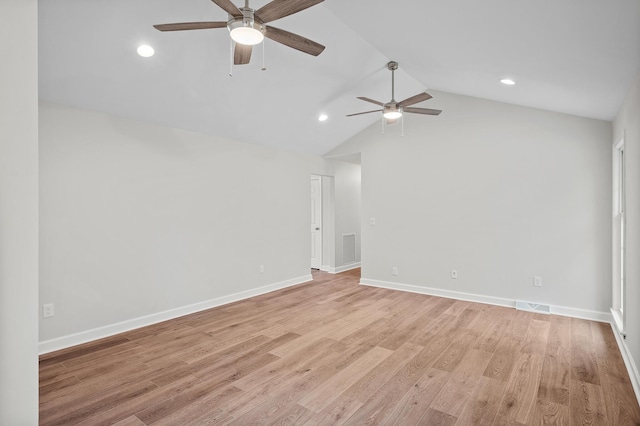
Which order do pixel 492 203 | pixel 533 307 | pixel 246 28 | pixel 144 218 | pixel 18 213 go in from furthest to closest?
pixel 492 203
pixel 533 307
pixel 144 218
pixel 246 28
pixel 18 213

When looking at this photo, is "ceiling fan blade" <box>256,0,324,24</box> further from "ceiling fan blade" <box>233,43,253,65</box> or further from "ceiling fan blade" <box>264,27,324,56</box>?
"ceiling fan blade" <box>233,43,253,65</box>

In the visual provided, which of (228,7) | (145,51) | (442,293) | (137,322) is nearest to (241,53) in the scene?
(228,7)

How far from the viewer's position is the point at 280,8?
6.48 feet

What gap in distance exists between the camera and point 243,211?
16.8ft

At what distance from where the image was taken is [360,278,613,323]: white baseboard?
417 centimetres

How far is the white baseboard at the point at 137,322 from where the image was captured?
10.8ft

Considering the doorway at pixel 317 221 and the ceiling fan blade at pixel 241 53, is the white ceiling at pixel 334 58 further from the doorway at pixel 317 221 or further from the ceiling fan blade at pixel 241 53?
the doorway at pixel 317 221

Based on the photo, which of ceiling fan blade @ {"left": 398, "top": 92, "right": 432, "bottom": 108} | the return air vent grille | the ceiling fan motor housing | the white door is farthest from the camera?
the return air vent grille

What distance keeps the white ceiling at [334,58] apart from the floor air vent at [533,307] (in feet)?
7.98

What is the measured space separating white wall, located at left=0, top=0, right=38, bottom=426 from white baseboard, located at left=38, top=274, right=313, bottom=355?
2.34 m

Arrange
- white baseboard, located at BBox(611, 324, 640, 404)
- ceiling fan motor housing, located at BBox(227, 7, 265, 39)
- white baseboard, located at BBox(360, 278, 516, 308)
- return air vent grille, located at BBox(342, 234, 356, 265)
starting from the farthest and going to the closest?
return air vent grille, located at BBox(342, 234, 356, 265)
white baseboard, located at BBox(360, 278, 516, 308)
white baseboard, located at BBox(611, 324, 640, 404)
ceiling fan motor housing, located at BBox(227, 7, 265, 39)

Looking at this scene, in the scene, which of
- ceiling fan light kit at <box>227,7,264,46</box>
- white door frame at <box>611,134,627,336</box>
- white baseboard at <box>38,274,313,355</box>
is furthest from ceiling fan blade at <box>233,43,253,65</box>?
white door frame at <box>611,134,627,336</box>

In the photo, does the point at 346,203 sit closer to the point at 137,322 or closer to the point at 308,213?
the point at 308,213

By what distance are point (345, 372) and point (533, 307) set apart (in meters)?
3.11
